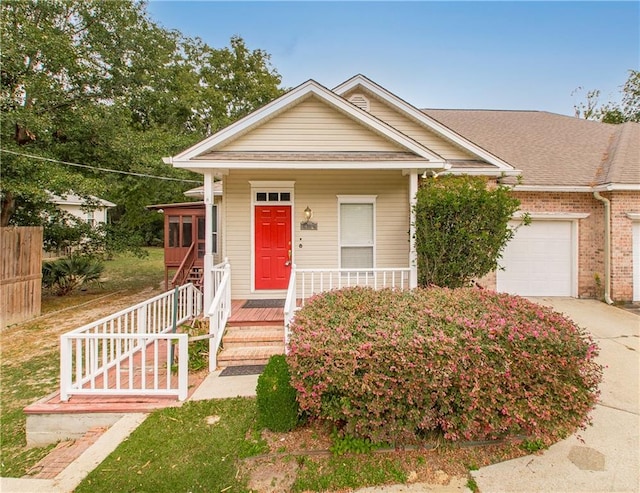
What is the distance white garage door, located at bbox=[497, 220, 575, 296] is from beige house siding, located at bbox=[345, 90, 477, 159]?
310 cm

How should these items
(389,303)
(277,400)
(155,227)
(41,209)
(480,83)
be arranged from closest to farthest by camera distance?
(277,400) → (389,303) → (41,209) → (480,83) → (155,227)

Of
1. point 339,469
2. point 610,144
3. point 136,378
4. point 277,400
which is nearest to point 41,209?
point 136,378

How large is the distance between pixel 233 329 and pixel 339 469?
358 cm

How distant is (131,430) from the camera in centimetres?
345

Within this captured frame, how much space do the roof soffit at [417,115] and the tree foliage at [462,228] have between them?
2.42m

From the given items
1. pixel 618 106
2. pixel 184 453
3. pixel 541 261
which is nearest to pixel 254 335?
pixel 184 453

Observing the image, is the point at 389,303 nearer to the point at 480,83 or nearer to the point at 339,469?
the point at 339,469

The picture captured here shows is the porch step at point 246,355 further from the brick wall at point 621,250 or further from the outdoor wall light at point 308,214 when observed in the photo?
the brick wall at point 621,250

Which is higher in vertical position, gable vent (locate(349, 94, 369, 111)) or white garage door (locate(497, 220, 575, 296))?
gable vent (locate(349, 94, 369, 111))

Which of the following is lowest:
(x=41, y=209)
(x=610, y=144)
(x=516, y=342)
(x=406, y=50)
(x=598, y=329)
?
(x=598, y=329)

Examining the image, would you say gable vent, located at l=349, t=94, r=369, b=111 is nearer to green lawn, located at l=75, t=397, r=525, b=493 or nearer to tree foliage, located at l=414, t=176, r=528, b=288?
tree foliage, located at l=414, t=176, r=528, b=288

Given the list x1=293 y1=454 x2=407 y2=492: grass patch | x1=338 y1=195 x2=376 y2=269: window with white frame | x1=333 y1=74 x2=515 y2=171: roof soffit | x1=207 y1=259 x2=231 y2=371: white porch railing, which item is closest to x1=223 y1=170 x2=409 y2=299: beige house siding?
x1=338 y1=195 x2=376 y2=269: window with white frame

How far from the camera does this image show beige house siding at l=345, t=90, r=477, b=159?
8.42 metres

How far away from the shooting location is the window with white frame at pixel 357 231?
780 cm
